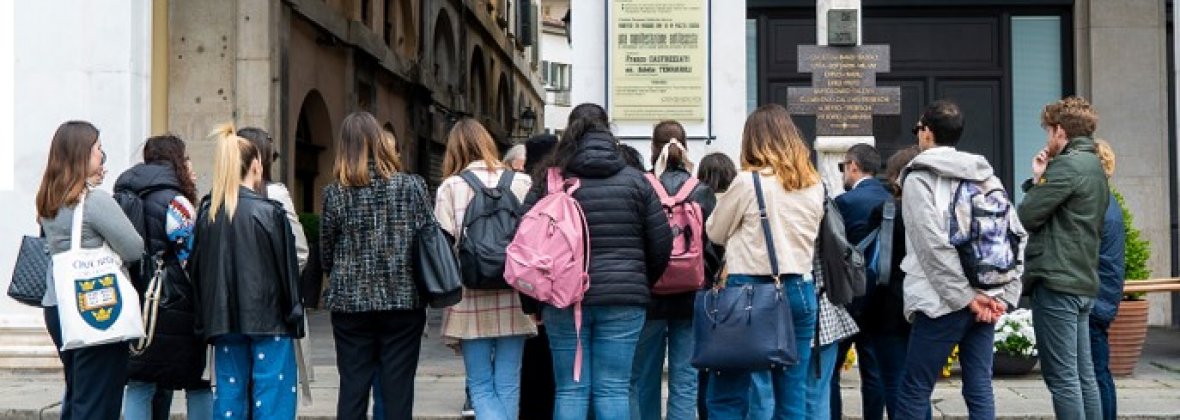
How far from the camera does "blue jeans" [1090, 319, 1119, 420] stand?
7988 millimetres

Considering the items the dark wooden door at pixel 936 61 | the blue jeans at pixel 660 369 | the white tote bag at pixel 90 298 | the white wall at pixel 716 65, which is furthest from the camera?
the dark wooden door at pixel 936 61

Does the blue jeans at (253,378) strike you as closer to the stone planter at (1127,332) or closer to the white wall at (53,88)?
the white wall at (53,88)

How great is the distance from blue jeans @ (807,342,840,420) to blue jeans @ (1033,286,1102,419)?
112cm

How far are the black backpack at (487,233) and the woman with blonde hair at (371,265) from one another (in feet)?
0.89

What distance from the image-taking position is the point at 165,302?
7348 millimetres

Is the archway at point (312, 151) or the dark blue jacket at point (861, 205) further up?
the archway at point (312, 151)

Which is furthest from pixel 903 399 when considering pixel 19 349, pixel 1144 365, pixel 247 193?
pixel 19 349

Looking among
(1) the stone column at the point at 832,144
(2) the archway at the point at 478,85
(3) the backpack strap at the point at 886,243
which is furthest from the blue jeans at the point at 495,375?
(2) the archway at the point at 478,85

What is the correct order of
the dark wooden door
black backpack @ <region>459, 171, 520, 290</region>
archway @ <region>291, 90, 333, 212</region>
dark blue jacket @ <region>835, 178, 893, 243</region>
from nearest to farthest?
black backpack @ <region>459, 171, 520, 290</region>, dark blue jacket @ <region>835, 178, 893, 243</region>, the dark wooden door, archway @ <region>291, 90, 333, 212</region>

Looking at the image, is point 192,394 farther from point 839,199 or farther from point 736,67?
point 736,67

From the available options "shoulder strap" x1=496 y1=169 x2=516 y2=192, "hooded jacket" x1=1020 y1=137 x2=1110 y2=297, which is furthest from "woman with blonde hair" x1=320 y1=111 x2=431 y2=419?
"hooded jacket" x1=1020 y1=137 x2=1110 y2=297

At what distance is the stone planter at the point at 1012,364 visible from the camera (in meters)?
11.2

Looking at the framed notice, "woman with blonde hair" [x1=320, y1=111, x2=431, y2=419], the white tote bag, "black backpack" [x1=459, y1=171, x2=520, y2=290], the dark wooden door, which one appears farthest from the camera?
the dark wooden door

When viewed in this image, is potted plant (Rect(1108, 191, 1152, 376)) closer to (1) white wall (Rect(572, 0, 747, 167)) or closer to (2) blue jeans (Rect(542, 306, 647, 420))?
(1) white wall (Rect(572, 0, 747, 167))
